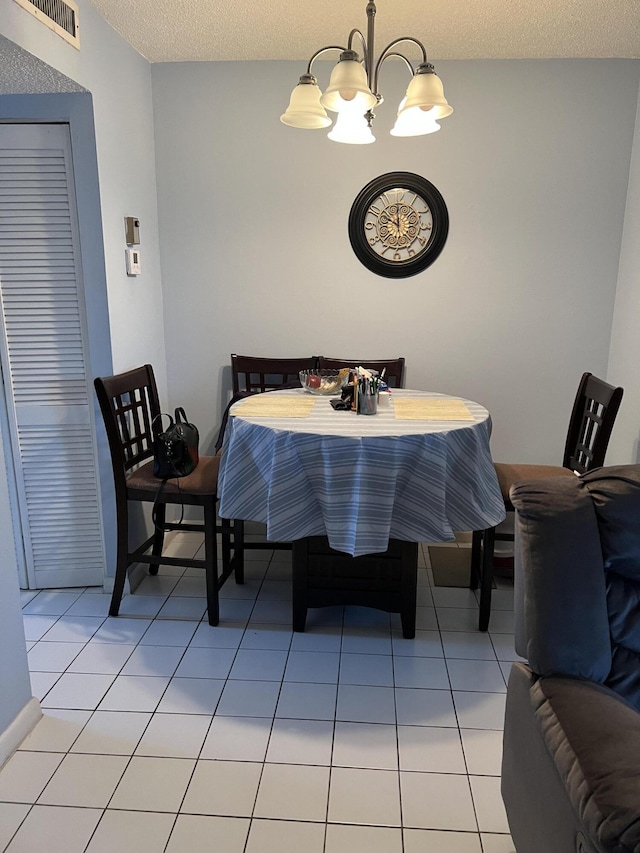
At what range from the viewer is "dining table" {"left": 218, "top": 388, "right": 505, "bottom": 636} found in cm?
207

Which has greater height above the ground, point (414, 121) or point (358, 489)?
point (414, 121)

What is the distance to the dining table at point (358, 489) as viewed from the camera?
207 centimetres

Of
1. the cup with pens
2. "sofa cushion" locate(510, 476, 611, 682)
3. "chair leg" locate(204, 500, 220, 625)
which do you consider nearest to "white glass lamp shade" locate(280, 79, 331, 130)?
the cup with pens

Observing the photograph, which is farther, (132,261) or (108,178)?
(132,261)

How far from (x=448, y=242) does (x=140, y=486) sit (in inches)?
76.8

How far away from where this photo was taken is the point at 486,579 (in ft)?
8.05

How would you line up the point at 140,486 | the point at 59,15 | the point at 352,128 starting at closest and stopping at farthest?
the point at 59,15
the point at 352,128
the point at 140,486

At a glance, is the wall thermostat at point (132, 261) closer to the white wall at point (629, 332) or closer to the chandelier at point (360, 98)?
the chandelier at point (360, 98)

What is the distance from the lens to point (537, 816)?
1188 millimetres

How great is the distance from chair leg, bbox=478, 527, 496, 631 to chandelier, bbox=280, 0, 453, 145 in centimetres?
155

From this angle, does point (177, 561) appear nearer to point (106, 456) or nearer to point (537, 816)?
point (106, 456)

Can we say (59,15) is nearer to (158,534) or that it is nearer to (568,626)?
(158,534)

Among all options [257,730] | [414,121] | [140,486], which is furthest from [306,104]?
[257,730]

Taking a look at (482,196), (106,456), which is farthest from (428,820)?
Result: (482,196)
